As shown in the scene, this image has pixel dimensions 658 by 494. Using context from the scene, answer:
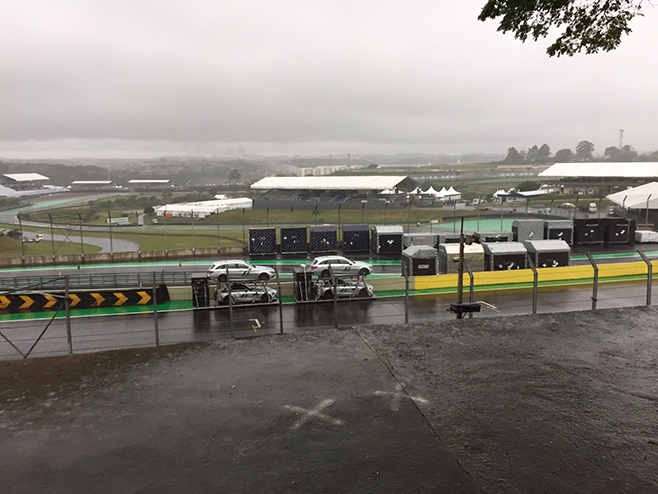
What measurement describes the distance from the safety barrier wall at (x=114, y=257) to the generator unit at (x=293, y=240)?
372cm

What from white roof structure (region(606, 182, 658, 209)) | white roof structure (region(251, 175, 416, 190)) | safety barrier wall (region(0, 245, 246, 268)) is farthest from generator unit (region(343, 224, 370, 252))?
white roof structure (region(251, 175, 416, 190))

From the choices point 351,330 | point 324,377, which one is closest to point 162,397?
point 324,377

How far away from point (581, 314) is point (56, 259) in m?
37.8

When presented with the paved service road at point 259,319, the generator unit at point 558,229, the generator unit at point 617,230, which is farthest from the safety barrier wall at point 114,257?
the generator unit at point 617,230

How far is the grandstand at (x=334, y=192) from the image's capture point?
74250 millimetres

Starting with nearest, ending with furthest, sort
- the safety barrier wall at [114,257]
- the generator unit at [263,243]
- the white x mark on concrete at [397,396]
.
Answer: the white x mark on concrete at [397,396], the safety barrier wall at [114,257], the generator unit at [263,243]

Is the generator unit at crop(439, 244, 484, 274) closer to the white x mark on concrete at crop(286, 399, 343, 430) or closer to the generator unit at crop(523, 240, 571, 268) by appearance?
the generator unit at crop(523, 240, 571, 268)

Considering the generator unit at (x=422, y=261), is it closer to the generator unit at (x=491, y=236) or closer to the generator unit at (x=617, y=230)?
the generator unit at (x=491, y=236)

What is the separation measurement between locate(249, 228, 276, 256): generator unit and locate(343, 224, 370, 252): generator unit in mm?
6015

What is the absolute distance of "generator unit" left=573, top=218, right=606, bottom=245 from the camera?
123 ft

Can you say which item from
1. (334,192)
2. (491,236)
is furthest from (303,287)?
(334,192)

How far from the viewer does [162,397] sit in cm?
677

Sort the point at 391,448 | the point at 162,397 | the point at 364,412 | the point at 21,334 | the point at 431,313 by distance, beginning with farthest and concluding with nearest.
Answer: the point at 431,313, the point at 21,334, the point at 162,397, the point at 364,412, the point at 391,448

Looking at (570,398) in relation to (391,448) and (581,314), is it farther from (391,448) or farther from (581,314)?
(581,314)
